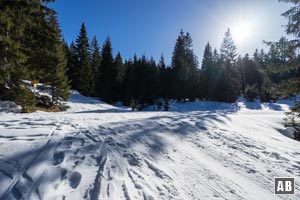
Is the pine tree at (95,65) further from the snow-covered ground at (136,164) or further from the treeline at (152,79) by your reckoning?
the snow-covered ground at (136,164)

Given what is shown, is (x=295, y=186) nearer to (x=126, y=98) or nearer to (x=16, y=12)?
(x=16, y=12)

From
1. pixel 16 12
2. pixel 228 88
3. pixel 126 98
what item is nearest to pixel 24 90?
pixel 16 12

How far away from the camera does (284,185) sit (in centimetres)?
368

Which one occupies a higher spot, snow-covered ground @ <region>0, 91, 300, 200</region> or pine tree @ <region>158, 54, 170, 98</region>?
pine tree @ <region>158, 54, 170, 98</region>

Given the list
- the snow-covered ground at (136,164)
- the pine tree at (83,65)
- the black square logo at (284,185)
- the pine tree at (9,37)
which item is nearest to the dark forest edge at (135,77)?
the pine tree at (83,65)

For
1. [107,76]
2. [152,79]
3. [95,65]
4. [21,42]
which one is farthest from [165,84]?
[21,42]

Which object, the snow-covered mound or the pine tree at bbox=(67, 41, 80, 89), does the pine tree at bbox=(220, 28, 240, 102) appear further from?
the snow-covered mound

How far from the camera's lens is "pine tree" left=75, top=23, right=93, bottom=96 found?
126 feet

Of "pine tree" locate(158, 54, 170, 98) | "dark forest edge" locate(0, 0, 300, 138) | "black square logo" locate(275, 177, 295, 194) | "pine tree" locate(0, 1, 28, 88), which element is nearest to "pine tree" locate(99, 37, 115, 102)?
"dark forest edge" locate(0, 0, 300, 138)

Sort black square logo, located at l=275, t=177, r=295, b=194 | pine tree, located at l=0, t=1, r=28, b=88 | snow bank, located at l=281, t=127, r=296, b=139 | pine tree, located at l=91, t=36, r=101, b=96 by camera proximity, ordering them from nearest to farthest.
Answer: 1. black square logo, located at l=275, t=177, r=295, b=194
2. pine tree, located at l=0, t=1, r=28, b=88
3. snow bank, located at l=281, t=127, r=296, b=139
4. pine tree, located at l=91, t=36, r=101, b=96

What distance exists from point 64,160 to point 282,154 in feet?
17.2

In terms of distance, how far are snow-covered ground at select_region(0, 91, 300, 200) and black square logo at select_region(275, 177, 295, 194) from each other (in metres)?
0.09

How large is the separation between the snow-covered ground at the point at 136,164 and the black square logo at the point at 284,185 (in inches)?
3.6

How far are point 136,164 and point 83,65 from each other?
1482 inches
